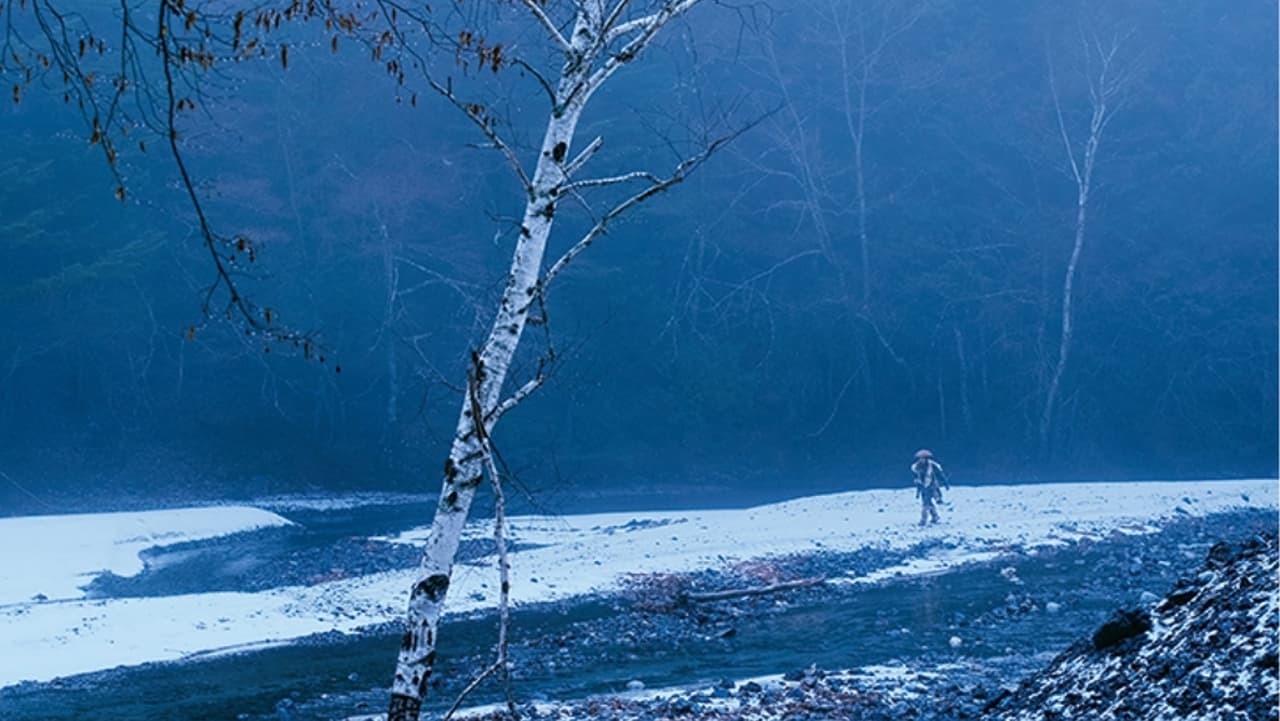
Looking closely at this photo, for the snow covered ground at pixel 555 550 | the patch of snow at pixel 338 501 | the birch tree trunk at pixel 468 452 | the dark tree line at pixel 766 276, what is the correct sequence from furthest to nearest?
1. the dark tree line at pixel 766 276
2. the patch of snow at pixel 338 501
3. the snow covered ground at pixel 555 550
4. the birch tree trunk at pixel 468 452

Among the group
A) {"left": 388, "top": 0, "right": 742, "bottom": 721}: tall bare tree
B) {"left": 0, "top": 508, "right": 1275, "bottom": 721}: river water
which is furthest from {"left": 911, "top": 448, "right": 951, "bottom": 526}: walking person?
{"left": 388, "top": 0, "right": 742, "bottom": 721}: tall bare tree

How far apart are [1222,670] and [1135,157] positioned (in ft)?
120

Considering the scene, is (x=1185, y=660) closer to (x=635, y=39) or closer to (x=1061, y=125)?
(x=635, y=39)

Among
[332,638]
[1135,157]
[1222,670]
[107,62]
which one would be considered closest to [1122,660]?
[1222,670]

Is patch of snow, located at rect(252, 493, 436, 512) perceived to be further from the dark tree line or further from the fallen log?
the fallen log

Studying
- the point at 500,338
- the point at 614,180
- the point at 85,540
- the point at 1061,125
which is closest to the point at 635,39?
the point at 614,180

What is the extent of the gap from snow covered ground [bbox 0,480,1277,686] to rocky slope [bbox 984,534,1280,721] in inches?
380

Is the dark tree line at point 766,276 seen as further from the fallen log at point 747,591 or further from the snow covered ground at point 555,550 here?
the fallen log at point 747,591

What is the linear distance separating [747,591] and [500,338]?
10.4m

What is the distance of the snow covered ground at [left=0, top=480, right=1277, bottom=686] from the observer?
49.0 ft

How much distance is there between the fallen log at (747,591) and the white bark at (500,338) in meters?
9.48

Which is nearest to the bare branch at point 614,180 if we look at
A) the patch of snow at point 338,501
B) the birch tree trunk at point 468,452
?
the birch tree trunk at point 468,452

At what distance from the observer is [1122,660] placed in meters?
7.57

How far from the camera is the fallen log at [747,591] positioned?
16406mm
